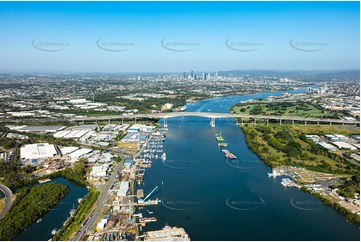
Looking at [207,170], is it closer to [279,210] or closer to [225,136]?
[279,210]

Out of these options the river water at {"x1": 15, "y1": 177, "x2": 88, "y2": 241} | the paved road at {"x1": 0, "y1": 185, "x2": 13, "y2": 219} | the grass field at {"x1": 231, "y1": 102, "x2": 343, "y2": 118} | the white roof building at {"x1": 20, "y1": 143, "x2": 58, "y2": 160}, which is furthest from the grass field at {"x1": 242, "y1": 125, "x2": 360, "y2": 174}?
the paved road at {"x1": 0, "y1": 185, "x2": 13, "y2": 219}

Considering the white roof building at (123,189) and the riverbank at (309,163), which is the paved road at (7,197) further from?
the riverbank at (309,163)

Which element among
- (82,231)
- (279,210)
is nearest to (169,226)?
(82,231)

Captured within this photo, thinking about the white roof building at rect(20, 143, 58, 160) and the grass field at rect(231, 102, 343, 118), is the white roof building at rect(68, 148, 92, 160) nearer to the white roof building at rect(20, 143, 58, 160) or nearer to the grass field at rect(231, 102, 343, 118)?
the white roof building at rect(20, 143, 58, 160)

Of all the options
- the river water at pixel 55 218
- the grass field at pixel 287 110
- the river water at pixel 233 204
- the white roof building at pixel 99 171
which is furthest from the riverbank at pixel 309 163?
the river water at pixel 55 218

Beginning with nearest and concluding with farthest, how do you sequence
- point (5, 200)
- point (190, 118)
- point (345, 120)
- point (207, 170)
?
point (5, 200), point (207, 170), point (345, 120), point (190, 118)

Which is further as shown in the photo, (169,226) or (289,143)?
(289,143)
